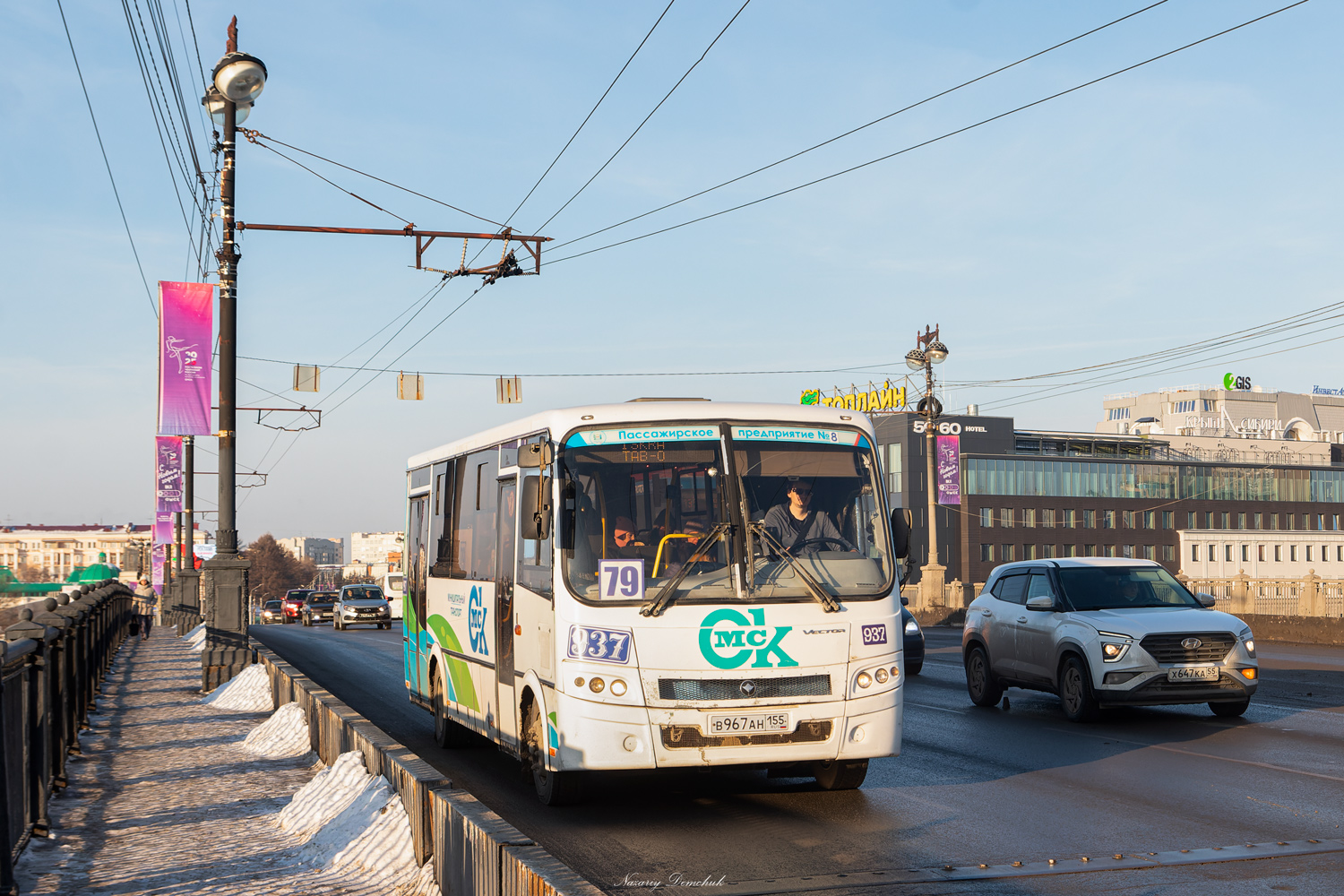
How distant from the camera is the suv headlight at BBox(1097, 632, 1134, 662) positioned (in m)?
13.0

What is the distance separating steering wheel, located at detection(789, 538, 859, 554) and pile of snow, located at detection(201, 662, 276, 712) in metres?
9.32

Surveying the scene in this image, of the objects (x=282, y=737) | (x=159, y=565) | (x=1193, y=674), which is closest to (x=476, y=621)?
(x=282, y=737)

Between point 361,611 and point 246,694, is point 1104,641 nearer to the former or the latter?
point 246,694

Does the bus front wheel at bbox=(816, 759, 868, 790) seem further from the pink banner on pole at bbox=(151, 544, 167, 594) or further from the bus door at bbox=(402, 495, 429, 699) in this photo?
the pink banner on pole at bbox=(151, 544, 167, 594)

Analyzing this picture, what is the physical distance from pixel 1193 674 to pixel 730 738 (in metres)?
6.62

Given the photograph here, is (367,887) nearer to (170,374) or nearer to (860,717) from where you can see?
(860,717)

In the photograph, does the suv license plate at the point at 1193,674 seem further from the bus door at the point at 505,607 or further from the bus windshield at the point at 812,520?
the bus door at the point at 505,607

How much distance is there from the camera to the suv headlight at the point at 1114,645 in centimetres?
1304

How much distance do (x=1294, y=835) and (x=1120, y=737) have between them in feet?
16.5

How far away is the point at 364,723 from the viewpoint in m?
9.77

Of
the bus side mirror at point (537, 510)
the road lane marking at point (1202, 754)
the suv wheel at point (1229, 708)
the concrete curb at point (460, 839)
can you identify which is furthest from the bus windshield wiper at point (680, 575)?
the suv wheel at point (1229, 708)

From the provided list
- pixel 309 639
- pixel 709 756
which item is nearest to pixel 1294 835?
pixel 709 756

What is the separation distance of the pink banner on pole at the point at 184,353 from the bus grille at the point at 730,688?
12606 mm

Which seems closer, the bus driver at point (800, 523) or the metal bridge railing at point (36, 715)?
the metal bridge railing at point (36, 715)
